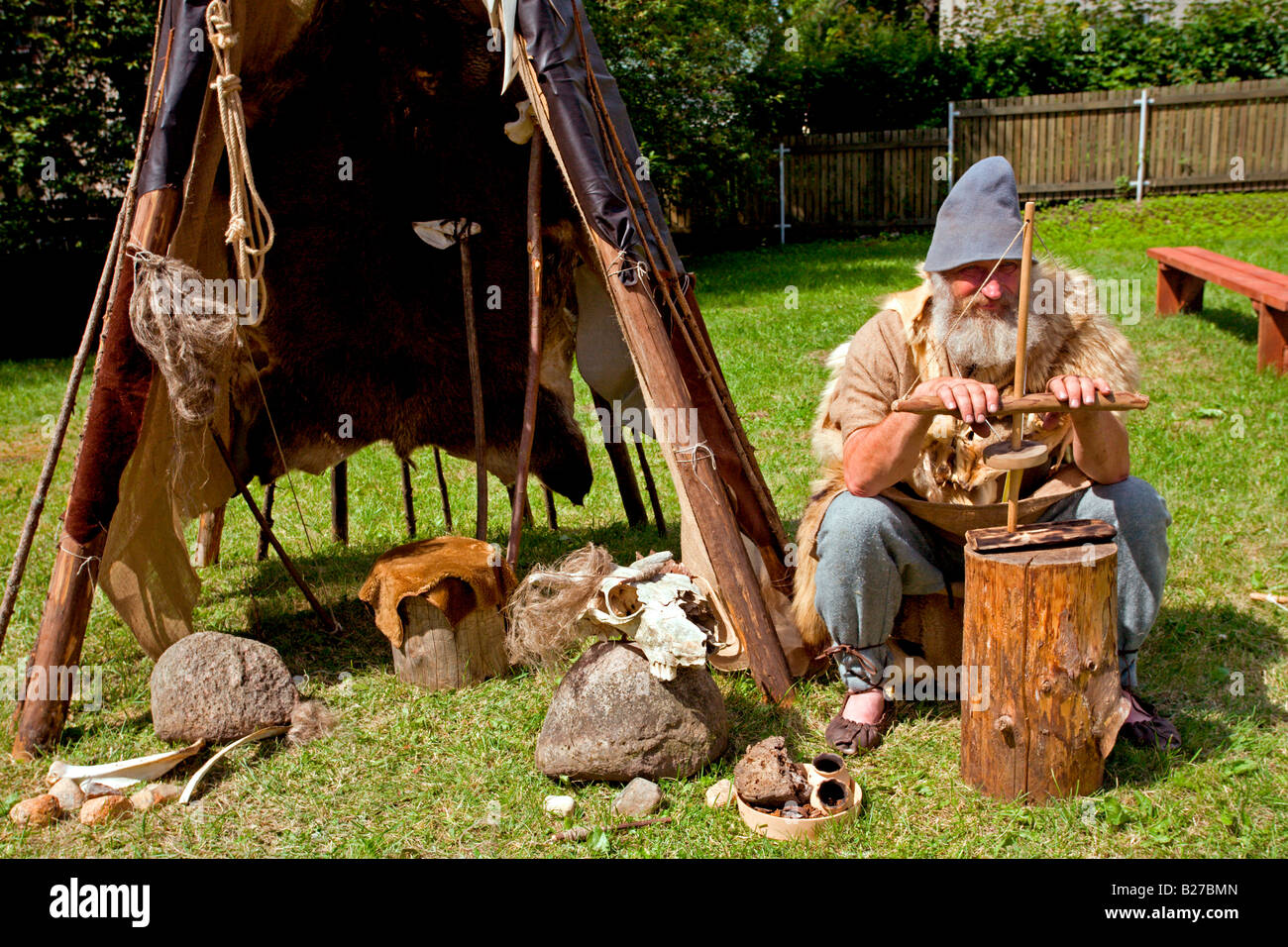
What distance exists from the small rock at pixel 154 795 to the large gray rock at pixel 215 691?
0.23 metres

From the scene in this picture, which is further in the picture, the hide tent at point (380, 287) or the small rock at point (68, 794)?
the hide tent at point (380, 287)

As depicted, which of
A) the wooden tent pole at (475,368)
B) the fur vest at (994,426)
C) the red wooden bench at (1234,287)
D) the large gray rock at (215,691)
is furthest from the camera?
the red wooden bench at (1234,287)

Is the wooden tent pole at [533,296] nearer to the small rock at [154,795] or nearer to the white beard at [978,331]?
the small rock at [154,795]

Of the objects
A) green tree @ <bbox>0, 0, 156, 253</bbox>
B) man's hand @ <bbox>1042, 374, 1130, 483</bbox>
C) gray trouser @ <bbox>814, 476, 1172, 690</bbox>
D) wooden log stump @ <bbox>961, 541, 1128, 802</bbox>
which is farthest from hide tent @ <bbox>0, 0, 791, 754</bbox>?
green tree @ <bbox>0, 0, 156, 253</bbox>

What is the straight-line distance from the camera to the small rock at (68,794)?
285cm

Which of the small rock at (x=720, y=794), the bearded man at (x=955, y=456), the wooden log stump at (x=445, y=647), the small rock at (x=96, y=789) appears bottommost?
the small rock at (x=720, y=794)

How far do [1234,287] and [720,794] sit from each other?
6.26 metres

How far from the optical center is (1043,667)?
253 cm

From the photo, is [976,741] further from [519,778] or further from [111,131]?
[111,131]

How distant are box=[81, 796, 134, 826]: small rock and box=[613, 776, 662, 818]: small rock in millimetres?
1330

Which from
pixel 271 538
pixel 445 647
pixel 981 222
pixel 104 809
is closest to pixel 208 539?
pixel 271 538

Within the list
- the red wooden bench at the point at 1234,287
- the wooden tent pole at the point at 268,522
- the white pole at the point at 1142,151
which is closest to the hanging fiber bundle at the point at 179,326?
the wooden tent pole at the point at 268,522

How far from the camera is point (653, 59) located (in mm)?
12930

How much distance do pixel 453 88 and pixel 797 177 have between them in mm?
12706
